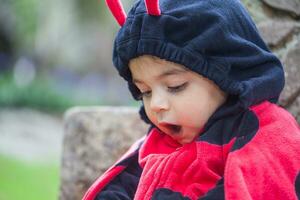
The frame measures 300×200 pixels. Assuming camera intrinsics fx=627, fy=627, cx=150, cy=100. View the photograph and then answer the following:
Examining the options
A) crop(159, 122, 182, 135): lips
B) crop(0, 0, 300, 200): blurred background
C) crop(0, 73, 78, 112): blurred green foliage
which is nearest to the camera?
crop(159, 122, 182, 135): lips

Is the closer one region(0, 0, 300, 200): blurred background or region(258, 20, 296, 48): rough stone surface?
region(258, 20, 296, 48): rough stone surface

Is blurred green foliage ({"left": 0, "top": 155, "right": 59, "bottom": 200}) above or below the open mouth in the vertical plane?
below

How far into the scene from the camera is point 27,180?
678cm

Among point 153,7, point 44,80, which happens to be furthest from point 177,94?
point 44,80

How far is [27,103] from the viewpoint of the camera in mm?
12609

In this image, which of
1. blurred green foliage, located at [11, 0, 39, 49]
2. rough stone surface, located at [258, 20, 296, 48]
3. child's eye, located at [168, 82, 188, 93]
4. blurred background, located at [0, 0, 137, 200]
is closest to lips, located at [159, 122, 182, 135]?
child's eye, located at [168, 82, 188, 93]

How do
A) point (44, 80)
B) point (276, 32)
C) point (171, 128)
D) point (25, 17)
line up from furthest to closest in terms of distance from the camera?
point (44, 80) < point (25, 17) < point (276, 32) < point (171, 128)

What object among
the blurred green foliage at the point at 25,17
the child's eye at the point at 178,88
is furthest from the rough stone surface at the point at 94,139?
the blurred green foliage at the point at 25,17

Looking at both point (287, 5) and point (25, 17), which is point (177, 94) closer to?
point (287, 5)

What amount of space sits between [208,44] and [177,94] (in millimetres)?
168

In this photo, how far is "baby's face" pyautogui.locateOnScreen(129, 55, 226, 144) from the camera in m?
1.78

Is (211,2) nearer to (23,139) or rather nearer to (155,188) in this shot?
(155,188)

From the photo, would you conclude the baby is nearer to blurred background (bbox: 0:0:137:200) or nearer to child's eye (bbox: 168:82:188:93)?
child's eye (bbox: 168:82:188:93)

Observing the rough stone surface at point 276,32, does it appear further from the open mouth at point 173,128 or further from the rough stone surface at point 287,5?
the open mouth at point 173,128
